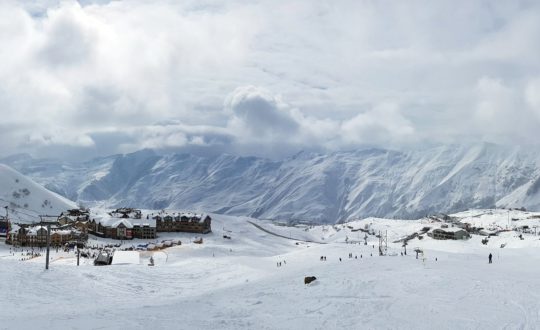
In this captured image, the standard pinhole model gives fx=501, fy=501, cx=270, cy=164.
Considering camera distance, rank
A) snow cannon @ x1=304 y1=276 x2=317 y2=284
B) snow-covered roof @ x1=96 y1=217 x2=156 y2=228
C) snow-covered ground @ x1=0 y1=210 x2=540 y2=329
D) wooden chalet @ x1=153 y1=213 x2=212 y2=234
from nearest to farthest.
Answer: snow-covered ground @ x1=0 y1=210 x2=540 y2=329
snow cannon @ x1=304 y1=276 x2=317 y2=284
snow-covered roof @ x1=96 y1=217 x2=156 y2=228
wooden chalet @ x1=153 y1=213 x2=212 y2=234

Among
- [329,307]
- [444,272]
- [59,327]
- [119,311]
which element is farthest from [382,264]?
[59,327]

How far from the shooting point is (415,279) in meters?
48.2

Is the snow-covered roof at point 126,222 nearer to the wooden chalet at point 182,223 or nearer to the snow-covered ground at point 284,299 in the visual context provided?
the wooden chalet at point 182,223

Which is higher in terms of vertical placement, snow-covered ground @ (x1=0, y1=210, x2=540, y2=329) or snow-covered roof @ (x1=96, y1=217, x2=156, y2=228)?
snow-covered roof @ (x1=96, y1=217, x2=156, y2=228)

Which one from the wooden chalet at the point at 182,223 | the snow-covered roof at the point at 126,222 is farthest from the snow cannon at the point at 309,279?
the wooden chalet at the point at 182,223

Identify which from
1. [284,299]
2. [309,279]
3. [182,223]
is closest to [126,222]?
[182,223]

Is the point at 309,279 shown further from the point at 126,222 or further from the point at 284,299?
the point at 126,222

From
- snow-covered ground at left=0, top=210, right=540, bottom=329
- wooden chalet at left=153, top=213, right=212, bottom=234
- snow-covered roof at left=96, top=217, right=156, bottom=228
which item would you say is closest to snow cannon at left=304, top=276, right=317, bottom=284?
snow-covered ground at left=0, top=210, right=540, bottom=329

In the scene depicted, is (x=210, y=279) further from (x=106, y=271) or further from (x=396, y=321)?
(x=396, y=321)

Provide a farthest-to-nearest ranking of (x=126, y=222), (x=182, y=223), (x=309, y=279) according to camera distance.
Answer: (x=182, y=223)
(x=126, y=222)
(x=309, y=279)

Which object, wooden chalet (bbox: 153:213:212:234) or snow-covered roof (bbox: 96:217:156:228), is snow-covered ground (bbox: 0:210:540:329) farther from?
wooden chalet (bbox: 153:213:212:234)

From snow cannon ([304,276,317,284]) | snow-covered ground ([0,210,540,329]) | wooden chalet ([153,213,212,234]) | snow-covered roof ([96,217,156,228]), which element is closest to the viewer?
snow-covered ground ([0,210,540,329])

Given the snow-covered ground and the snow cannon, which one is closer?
the snow-covered ground

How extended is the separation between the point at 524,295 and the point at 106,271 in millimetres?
43504
